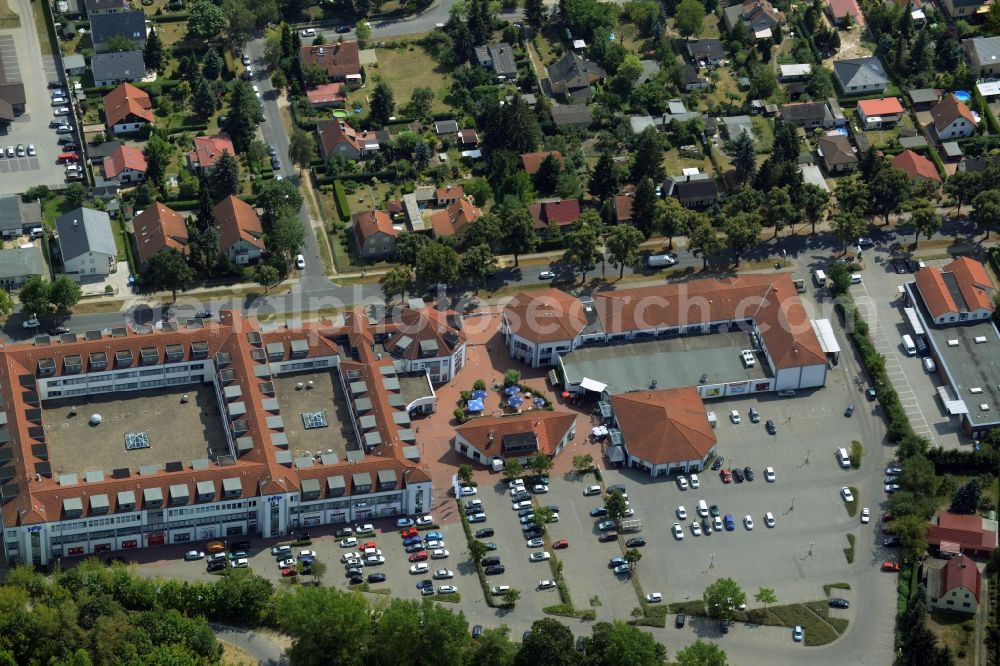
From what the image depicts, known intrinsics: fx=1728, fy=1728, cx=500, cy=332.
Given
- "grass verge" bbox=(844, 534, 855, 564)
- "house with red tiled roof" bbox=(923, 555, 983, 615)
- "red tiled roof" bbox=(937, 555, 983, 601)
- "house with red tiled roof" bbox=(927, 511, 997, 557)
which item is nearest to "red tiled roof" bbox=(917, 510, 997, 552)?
"house with red tiled roof" bbox=(927, 511, 997, 557)

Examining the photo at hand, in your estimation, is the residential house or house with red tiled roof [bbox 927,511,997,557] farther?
house with red tiled roof [bbox 927,511,997,557]

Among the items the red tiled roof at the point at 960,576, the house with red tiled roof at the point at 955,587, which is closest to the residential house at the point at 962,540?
the house with red tiled roof at the point at 955,587

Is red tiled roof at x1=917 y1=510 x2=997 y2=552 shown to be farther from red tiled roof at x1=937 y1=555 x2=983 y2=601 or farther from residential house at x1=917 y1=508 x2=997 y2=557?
red tiled roof at x1=937 y1=555 x2=983 y2=601

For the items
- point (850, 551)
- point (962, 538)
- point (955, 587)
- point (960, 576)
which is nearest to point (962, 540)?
point (962, 538)

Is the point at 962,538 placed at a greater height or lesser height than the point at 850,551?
lesser

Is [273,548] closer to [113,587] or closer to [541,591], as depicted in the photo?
[113,587]

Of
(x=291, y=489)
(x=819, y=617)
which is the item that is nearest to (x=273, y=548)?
(x=291, y=489)

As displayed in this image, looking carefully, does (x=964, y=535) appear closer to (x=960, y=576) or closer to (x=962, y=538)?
(x=962, y=538)
